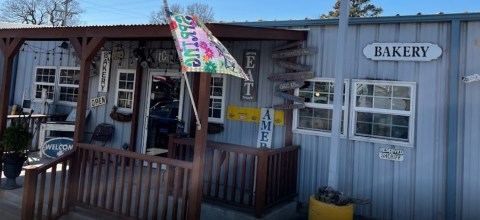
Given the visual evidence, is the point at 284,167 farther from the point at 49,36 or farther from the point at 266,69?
the point at 49,36

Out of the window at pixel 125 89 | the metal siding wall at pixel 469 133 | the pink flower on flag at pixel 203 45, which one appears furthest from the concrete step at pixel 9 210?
the metal siding wall at pixel 469 133

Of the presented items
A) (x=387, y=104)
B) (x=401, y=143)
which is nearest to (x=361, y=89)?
(x=387, y=104)

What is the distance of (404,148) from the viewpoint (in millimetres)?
5027

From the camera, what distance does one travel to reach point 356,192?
17.4 ft

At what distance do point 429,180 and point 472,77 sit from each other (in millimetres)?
1390

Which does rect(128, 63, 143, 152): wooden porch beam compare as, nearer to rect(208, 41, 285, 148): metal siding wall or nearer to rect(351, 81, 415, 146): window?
rect(208, 41, 285, 148): metal siding wall

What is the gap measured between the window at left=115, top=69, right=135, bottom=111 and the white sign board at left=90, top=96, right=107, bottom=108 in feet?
1.05

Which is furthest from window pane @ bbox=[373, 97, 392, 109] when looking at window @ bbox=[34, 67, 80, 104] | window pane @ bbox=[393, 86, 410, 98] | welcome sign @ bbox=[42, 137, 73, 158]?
window @ bbox=[34, 67, 80, 104]

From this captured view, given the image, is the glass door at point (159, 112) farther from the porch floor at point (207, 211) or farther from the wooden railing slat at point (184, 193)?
the wooden railing slat at point (184, 193)

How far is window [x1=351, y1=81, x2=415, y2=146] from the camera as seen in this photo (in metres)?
5.05

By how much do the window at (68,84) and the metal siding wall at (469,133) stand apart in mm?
7463

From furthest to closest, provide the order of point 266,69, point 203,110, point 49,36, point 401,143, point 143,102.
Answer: point 143,102 → point 266,69 → point 49,36 → point 401,143 → point 203,110

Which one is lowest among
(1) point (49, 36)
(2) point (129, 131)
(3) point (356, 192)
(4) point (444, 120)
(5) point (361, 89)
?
(3) point (356, 192)

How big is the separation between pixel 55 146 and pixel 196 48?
5.25 metres
